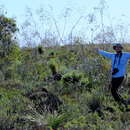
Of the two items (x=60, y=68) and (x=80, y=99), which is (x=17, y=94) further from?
(x=60, y=68)

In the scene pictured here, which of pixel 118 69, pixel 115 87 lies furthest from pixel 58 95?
pixel 118 69

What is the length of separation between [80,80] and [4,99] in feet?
9.91

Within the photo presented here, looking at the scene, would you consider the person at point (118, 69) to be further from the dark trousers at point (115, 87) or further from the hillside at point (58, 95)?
the hillside at point (58, 95)

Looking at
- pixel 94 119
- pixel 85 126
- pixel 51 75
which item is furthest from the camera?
pixel 51 75

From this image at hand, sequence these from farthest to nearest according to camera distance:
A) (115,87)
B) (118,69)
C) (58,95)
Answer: (58,95), (115,87), (118,69)

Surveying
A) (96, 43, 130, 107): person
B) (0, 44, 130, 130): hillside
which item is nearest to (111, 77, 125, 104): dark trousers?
(96, 43, 130, 107): person

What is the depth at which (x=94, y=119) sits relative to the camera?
8.03 metres

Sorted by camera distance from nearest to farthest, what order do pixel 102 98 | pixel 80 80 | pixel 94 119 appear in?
pixel 94 119
pixel 102 98
pixel 80 80

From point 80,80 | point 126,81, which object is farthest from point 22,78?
point 126,81

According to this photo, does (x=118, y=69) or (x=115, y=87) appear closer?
(x=118, y=69)

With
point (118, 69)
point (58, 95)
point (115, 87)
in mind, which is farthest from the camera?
point (58, 95)

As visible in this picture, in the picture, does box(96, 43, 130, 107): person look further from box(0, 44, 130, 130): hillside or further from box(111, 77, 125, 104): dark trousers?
A: box(0, 44, 130, 130): hillside

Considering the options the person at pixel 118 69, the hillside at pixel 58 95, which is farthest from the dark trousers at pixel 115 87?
the hillside at pixel 58 95

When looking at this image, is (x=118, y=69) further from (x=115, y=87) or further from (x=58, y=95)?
(x=58, y=95)
